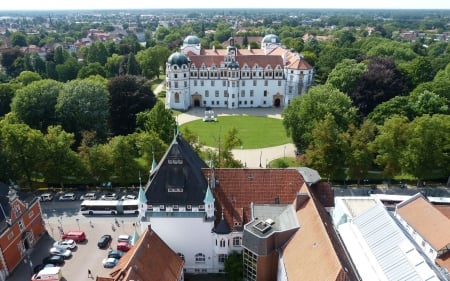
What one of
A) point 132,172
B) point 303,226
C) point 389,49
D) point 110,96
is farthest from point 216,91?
point 303,226

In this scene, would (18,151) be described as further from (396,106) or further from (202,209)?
(396,106)

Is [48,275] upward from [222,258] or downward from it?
downward

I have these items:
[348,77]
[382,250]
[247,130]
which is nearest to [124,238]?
[382,250]

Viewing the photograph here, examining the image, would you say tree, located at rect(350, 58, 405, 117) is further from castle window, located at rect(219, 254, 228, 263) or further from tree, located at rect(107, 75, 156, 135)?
castle window, located at rect(219, 254, 228, 263)

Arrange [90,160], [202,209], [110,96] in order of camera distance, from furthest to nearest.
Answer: [110,96] < [90,160] < [202,209]

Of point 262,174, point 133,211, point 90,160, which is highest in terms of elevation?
point 262,174

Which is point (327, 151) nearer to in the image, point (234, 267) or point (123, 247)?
point (234, 267)

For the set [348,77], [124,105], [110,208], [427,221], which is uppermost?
[348,77]
